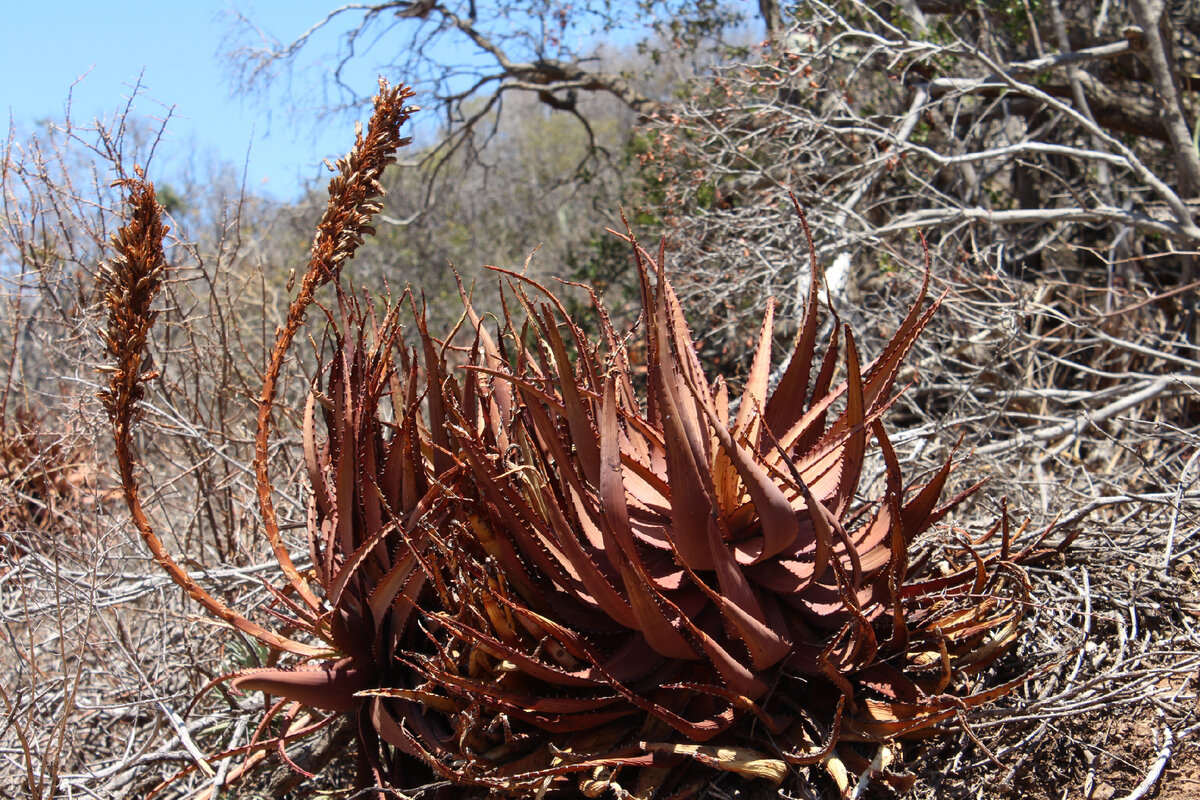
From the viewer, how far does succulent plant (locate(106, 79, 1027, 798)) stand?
1.87 meters

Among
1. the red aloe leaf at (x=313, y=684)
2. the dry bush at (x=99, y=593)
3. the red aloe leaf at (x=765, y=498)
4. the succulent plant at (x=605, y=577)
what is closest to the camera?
the red aloe leaf at (x=765, y=498)

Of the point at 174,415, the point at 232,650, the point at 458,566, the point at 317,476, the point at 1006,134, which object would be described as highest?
the point at 1006,134

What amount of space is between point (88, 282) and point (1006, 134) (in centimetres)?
707

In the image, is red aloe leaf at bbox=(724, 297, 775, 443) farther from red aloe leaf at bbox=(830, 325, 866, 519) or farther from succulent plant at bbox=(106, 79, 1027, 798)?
red aloe leaf at bbox=(830, 325, 866, 519)

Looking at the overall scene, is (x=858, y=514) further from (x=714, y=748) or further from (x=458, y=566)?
(x=458, y=566)

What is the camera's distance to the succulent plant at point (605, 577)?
1869 mm

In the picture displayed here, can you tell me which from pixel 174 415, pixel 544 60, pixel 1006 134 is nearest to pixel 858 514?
pixel 174 415

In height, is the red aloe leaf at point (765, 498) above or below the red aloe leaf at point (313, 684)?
above

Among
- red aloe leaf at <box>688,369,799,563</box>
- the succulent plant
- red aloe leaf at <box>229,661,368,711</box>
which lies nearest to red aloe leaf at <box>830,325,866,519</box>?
the succulent plant

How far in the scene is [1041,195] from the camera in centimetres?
791

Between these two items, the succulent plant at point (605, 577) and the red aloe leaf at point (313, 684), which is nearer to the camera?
the succulent plant at point (605, 577)

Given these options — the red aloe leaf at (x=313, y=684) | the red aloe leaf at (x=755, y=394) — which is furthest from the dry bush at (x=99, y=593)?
the red aloe leaf at (x=755, y=394)

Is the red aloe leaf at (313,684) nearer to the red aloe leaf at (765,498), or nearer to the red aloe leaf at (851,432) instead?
the red aloe leaf at (765,498)

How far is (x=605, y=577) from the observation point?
201 centimetres
